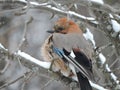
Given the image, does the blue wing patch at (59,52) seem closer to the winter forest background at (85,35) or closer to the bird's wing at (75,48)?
the bird's wing at (75,48)

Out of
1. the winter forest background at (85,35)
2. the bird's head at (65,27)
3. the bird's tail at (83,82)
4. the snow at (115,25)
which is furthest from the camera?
the snow at (115,25)

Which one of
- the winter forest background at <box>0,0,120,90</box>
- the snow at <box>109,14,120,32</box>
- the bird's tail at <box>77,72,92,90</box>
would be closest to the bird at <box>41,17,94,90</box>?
the bird's tail at <box>77,72,92,90</box>

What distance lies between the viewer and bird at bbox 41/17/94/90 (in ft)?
18.3

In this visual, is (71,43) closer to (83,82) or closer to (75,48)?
(75,48)

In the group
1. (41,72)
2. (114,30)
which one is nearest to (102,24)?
(114,30)

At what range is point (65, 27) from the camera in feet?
20.7

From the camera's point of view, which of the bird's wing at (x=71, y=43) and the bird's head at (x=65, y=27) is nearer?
the bird's wing at (x=71, y=43)

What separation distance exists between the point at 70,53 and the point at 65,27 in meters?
0.65

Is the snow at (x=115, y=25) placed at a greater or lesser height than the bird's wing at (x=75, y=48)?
lesser

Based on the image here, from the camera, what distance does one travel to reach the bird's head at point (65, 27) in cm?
627

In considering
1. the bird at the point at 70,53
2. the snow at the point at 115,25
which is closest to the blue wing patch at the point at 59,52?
the bird at the point at 70,53

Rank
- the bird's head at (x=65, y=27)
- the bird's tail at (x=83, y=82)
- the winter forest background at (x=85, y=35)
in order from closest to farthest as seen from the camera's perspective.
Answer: the bird's tail at (x=83, y=82) → the winter forest background at (x=85, y=35) → the bird's head at (x=65, y=27)

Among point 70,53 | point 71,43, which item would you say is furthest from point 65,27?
point 70,53

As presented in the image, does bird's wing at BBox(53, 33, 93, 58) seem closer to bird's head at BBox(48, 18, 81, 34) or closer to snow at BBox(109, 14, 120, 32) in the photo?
bird's head at BBox(48, 18, 81, 34)
